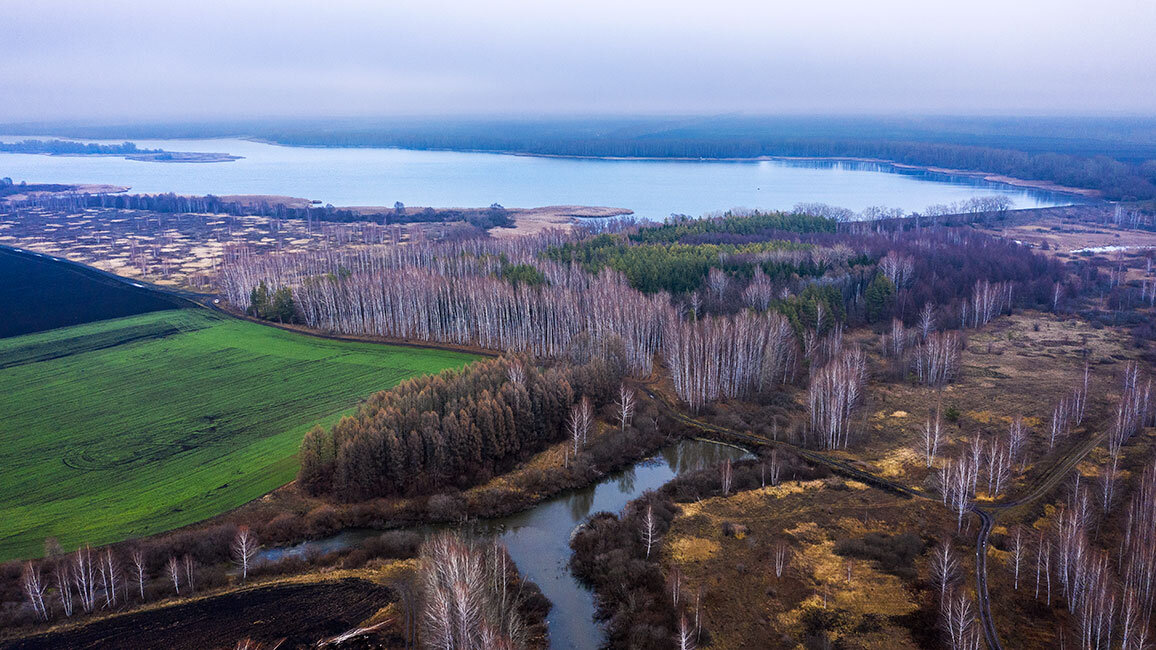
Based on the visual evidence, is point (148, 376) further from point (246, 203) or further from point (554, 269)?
point (246, 203)

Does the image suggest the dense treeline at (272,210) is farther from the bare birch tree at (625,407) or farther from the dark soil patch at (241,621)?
the dark soil patch at (241,621)

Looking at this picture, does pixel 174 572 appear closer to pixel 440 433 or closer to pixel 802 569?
pixel 440 433

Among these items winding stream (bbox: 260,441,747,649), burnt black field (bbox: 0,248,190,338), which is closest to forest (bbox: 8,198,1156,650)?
winding stream (bbox: 260,441,747,649)

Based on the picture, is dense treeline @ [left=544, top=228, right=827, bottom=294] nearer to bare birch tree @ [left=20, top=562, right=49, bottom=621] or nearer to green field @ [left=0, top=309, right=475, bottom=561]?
green field @ [left=0, top=309, right=475, bottom=561]

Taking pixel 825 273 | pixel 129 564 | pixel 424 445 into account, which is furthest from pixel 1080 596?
pixel 825 273

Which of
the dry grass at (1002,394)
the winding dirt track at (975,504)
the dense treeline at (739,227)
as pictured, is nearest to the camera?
the winding dirt track at (975,504)

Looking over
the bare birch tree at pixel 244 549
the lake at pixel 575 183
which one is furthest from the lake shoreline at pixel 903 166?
the bare birch tree at pixel 244 549

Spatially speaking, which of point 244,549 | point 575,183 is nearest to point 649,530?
point 244,549
